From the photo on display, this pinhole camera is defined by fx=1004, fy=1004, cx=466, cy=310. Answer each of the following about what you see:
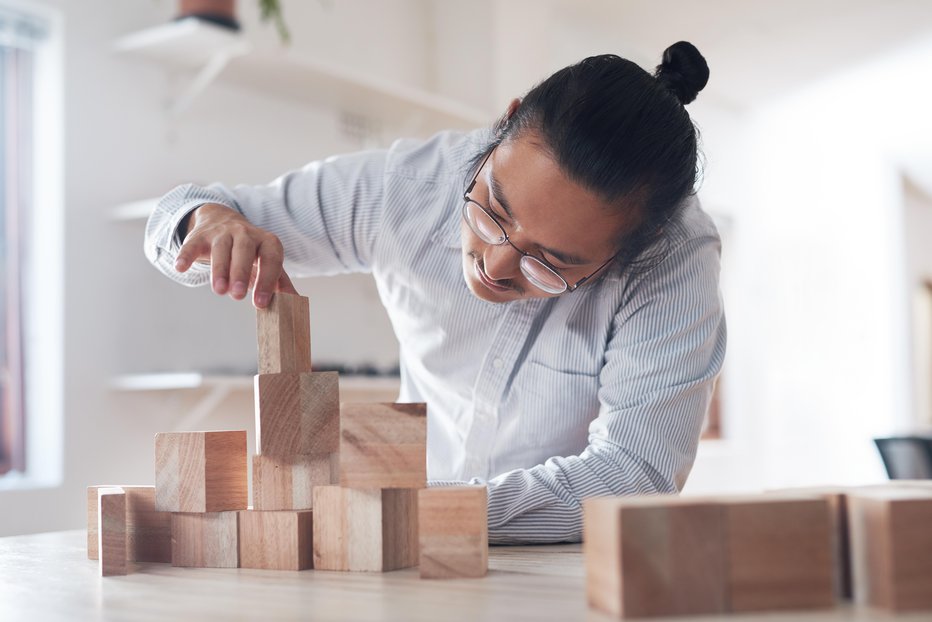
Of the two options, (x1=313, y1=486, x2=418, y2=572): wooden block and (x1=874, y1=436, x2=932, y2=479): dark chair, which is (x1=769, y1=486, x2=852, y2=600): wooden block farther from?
(x1=874, y1=436, x2=932, y2=479): dark chair

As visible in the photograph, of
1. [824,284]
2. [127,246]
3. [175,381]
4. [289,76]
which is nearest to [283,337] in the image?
[175,381]

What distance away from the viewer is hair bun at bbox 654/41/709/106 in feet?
4.40

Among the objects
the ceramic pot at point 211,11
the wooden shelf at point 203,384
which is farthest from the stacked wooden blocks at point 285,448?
the ceramic pot at point 211,11

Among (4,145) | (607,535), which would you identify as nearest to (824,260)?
(4,145)

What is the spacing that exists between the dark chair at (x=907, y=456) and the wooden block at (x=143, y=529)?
7.48ft

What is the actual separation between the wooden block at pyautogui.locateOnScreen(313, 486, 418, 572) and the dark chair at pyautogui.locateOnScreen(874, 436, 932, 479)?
217 cm

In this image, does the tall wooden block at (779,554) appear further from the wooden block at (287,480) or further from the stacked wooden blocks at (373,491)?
the wooden block at (287,480)

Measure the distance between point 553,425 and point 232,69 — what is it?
202cm

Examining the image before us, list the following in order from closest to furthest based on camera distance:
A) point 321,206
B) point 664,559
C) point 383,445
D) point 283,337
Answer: point 664,559, point 383,445, point 283,337, point 321,206

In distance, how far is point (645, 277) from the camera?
1378 mm

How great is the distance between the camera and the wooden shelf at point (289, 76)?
282 centimetres

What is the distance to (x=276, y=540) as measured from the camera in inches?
40.9

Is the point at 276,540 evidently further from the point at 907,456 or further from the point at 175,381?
the point at 907,456

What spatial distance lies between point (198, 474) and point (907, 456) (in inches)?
92.1
